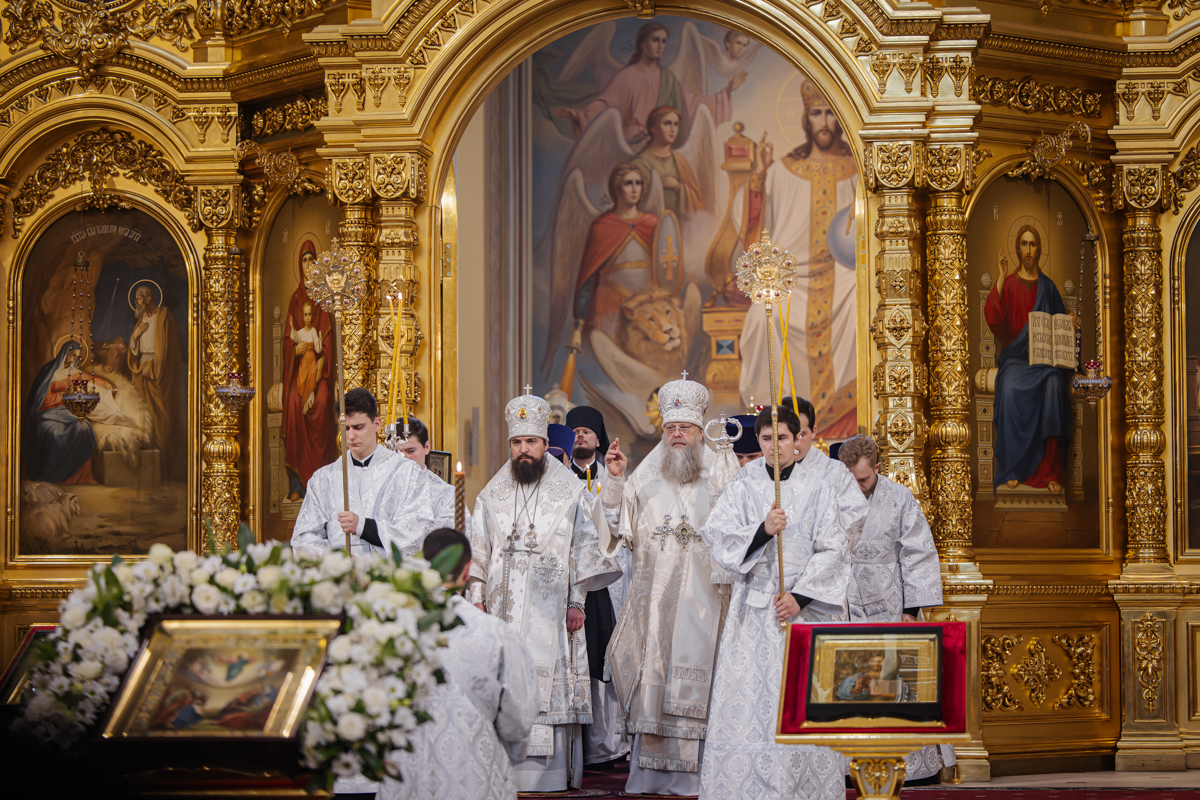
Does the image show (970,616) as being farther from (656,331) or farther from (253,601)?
(656,331)

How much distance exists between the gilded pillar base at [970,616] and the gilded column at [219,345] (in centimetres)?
515

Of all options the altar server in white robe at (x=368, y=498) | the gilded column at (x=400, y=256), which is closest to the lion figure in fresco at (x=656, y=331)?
the gilded column at (x=400, y=256)

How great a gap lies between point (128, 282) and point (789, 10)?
539 cm

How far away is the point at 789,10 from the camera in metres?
8.98

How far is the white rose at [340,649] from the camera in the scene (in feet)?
12.6

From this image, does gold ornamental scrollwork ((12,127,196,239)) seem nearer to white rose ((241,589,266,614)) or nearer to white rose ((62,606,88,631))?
white rose ((62,606,88,631))

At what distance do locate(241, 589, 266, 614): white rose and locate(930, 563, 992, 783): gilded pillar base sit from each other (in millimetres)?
5488

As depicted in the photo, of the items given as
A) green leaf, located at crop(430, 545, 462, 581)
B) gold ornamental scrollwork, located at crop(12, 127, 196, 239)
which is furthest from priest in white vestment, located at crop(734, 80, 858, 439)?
green leaf, located at crop(430, 545, 462, 581)

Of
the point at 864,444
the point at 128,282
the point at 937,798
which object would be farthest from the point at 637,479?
the point at 128,282

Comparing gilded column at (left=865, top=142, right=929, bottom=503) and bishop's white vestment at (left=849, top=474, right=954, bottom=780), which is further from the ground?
gilded column at (left=865, top=142, right=929, bottom=503)

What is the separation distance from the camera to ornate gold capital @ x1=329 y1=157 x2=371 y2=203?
30.1 ft

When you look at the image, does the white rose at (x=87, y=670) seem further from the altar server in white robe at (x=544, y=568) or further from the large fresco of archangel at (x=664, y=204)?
the large fresco of archangel at (x=664, y=204)

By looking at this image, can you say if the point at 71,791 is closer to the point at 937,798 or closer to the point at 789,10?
the point at 937,798

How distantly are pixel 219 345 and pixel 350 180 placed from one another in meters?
1.89
